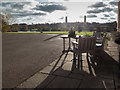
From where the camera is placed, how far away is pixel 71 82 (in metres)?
2.45

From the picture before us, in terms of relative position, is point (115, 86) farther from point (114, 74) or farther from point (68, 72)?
point (68, 72)

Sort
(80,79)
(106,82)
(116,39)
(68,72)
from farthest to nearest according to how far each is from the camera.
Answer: (116,39)
(68,72)
(80,79)
(106,82)

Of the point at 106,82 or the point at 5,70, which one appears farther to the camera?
the point at 5,70

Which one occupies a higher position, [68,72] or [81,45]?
[81,45]

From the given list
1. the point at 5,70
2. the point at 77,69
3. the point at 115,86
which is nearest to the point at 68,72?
the point at 77,69

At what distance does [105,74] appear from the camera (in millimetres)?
2820

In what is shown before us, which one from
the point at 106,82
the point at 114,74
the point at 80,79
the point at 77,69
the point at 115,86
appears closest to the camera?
the point at 115,86

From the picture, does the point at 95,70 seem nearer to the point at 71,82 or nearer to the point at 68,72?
the point at 68,72

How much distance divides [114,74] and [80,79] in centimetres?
96

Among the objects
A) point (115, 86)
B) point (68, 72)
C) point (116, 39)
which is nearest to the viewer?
point (115, 86)

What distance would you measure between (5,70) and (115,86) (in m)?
3.02

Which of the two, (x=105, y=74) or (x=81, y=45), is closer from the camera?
(x=105, y=74)

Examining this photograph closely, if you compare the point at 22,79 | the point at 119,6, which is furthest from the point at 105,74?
the point at 119,6

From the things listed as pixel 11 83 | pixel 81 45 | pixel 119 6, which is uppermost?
pixel 119 6
